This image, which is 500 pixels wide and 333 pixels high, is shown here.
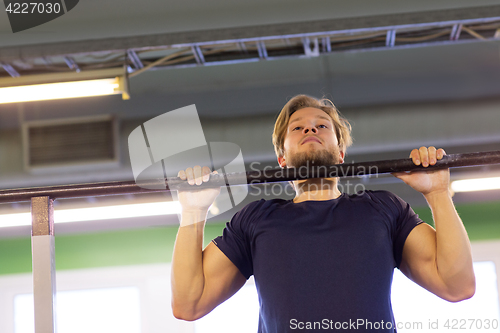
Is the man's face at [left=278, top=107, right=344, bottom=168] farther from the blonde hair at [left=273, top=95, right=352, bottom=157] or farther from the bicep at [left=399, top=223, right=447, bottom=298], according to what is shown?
the bicep at [left=399, top=223, right=447, bottom=298]

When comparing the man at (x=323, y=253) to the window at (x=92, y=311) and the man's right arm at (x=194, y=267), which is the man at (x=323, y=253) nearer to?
the man's right arm at (x=194, y=267)

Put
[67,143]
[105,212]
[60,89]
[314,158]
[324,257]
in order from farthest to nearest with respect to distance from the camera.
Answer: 1. [105,212]
2. [67,143]
3. [60,89]
4. [314,158]
5. [324,257]

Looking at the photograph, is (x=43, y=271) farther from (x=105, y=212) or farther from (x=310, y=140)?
(x=105, y=212)

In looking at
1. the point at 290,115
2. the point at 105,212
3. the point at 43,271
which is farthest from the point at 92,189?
the point at 105,212

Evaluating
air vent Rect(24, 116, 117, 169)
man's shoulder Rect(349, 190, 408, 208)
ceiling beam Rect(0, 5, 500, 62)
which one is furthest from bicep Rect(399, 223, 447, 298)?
air vent Rect(24, 116, 117, 169)

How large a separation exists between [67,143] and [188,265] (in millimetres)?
3943

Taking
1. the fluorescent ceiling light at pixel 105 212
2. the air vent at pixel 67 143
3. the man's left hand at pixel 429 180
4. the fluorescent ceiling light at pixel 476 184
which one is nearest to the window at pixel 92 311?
the fluorescent ceiling light at pixel 105 212

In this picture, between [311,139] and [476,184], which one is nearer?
[311,139]

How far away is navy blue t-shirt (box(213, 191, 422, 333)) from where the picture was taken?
144 centimetres

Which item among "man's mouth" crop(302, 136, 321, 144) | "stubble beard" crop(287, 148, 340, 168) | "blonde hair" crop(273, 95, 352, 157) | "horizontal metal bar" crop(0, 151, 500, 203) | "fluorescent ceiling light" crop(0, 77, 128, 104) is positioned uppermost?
"fluorescent ceiling light" crop(0, 77, 128, 104)

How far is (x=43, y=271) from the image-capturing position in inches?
54.9

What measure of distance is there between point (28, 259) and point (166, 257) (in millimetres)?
2173

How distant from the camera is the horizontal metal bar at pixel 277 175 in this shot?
4.50ft

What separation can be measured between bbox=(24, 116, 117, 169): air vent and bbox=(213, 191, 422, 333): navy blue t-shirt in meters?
3.62
